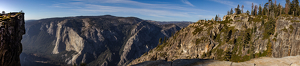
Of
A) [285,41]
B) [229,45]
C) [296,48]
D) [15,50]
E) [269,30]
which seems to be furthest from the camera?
[229,45]

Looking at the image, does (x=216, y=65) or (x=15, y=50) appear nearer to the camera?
(x=216, y=65)

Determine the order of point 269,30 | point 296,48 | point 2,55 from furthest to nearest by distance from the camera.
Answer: point 269,30 < point 296,48 < point 2,55

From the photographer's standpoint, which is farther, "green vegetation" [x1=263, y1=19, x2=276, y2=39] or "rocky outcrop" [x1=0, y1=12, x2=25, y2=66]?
"green vegetation" [x1=263, y1=19, x2=276, y2=39]

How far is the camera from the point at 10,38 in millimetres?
50938

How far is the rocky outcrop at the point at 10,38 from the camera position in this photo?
4779cm

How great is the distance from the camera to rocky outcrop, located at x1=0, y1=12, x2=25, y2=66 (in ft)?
157

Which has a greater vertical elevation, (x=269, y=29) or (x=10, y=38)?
(x=269, y=29)

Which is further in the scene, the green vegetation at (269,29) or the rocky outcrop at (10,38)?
the green vegetation at (269,29)

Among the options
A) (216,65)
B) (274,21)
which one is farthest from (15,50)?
(274,21)

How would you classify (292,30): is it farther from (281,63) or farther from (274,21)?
(281,63)

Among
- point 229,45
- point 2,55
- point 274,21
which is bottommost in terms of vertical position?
point 229,45

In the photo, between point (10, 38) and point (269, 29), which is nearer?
point (10, 38)

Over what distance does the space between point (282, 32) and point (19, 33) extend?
9011 inches

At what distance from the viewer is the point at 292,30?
154500 millimetres
